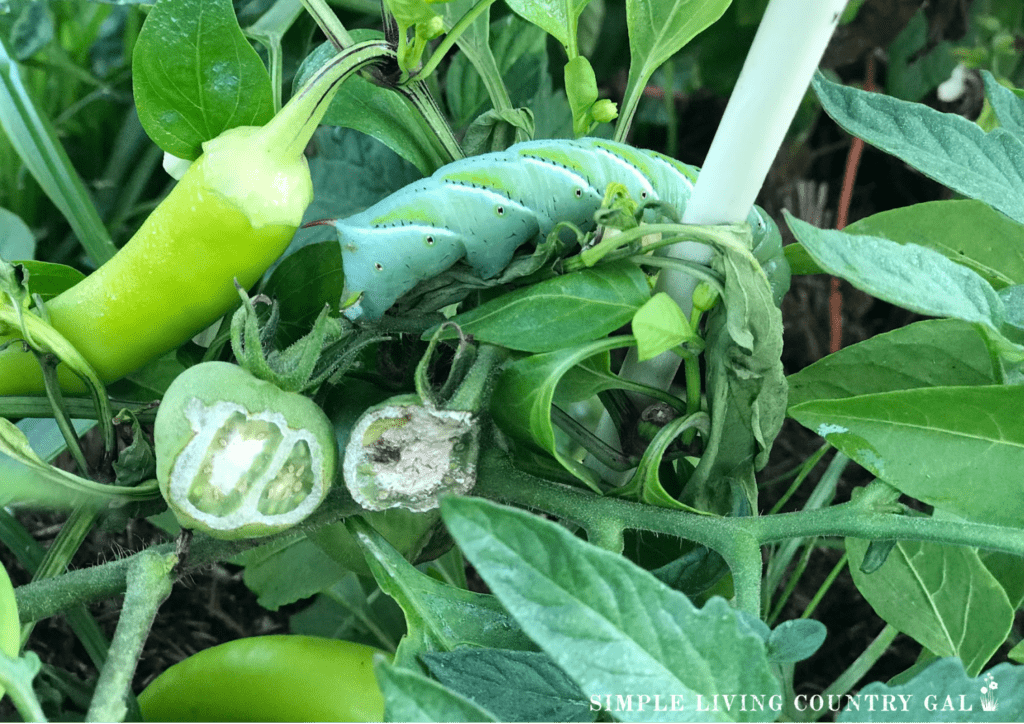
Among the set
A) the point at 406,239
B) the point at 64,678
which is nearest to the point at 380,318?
the point at 406,239

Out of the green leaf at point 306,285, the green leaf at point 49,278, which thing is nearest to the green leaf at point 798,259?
the green leaf at point 306,285

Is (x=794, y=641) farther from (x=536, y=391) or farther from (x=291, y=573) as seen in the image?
(x=291, y=573)

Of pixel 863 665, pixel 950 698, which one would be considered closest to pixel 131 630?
pixel 950 698

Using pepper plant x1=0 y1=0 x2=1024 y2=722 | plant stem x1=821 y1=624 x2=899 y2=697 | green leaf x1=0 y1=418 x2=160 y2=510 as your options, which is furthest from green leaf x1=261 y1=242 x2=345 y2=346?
plant stem x1=821 y1=624 x2=899 y2=697

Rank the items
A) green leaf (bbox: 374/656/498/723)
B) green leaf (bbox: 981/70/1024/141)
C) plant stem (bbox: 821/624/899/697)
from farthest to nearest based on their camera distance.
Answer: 1. plant stem (bbox: 821/624/899/697)
2. green leaf (bbox: 981/70/1024/141)
3. green leaf (bbox: 374/656/498/723)

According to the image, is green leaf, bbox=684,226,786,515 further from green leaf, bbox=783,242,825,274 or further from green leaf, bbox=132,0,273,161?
green leaf, bbox=132,0,273,161

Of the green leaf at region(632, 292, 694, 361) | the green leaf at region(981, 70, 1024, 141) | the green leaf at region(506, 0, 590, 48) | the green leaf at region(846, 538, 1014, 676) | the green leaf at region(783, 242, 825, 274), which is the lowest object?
the green leaf at region(846, 538, 1014, 676)
